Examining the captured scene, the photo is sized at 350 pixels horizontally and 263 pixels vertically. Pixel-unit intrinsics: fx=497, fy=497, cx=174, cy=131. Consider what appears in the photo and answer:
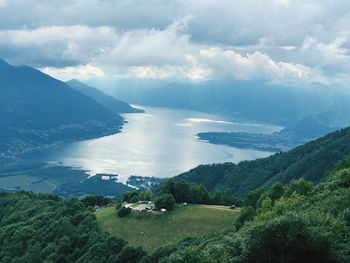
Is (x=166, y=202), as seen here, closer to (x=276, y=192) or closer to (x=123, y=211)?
(x=123, y=211)

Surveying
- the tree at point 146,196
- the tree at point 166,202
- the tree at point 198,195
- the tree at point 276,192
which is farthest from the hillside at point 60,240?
the tree at point 276,192

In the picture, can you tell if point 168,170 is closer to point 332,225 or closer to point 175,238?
point 175,238

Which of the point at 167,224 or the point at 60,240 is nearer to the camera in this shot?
the point at 60,240

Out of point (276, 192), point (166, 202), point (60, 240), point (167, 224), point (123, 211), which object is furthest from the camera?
point (166, 202)

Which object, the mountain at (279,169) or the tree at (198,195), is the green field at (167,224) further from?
the mountain at (279,169)

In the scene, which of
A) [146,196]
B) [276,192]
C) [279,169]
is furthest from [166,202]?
Answer: [279,169]

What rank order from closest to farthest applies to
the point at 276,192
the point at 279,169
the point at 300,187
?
the point at 300,187 → the point at 276,192 → the point at 279,169

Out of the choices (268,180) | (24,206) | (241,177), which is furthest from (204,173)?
(24,206)
